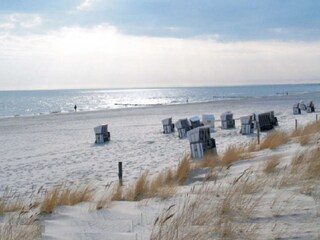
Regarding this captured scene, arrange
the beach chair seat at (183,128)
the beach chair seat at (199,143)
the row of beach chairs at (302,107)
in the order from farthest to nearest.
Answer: the row of beach chairs at (302,107) → the beach chair seat at (183,128) → the beach chair seat at (199,143)

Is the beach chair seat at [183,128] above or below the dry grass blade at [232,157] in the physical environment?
below

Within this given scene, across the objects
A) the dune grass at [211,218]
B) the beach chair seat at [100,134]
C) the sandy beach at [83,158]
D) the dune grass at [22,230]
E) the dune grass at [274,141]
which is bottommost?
the sandy beach at [83,158]

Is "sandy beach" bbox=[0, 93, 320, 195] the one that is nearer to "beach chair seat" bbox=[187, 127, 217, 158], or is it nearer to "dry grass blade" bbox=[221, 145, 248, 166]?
"beach chair seat" bbox=[187, 127, 217, 158]

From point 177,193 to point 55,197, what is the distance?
1.87 meters

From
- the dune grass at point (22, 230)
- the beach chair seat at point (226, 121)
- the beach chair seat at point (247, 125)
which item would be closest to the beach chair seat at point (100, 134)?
the beach chair seat at point (247, 125)

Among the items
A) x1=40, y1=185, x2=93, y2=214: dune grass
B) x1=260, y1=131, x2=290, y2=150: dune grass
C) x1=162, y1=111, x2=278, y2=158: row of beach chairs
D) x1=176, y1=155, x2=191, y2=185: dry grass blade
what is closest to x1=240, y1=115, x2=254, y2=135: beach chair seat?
x1=162, y1=111, x2=278, y2=158: row of beach chairs

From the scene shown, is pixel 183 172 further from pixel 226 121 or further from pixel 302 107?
pixel 302 107

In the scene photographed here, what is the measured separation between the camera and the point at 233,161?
10234 mm

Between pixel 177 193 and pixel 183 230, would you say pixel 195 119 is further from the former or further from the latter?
pixel 183 230

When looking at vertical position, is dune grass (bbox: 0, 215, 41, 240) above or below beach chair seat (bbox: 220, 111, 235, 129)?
above

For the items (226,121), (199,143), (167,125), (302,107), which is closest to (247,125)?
(226,121)

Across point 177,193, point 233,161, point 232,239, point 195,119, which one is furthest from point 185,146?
point 232,239

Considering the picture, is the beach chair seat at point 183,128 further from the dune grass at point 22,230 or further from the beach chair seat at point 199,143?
the dune grass at point 22,230

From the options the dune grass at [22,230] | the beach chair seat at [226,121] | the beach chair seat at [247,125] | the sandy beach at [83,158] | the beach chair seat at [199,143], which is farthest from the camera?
the beach chair seat at [226,121]
